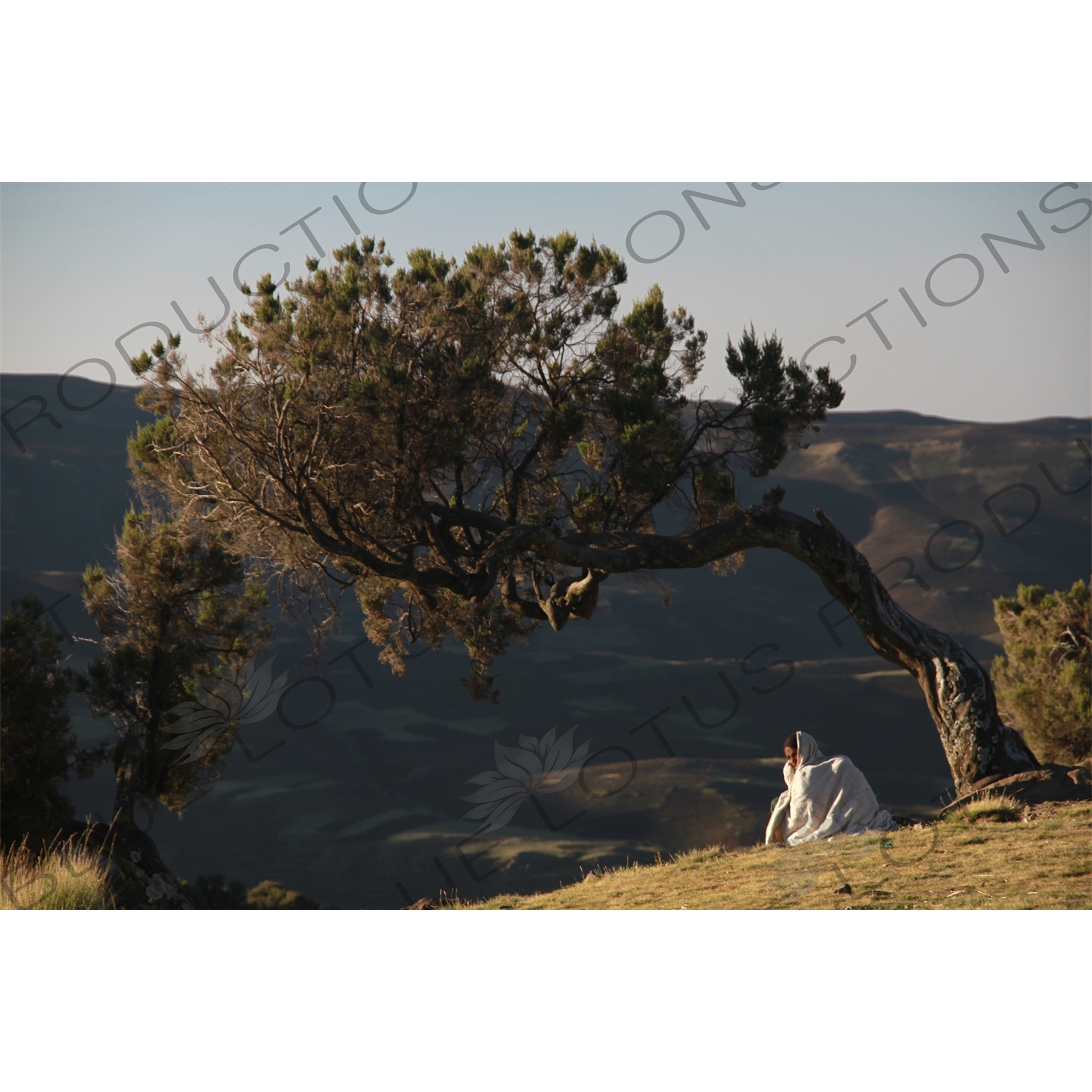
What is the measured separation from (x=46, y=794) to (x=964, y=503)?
224ft

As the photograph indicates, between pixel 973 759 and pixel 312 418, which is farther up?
pixel 312 418

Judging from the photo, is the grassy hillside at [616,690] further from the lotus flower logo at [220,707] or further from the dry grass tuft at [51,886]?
the dry grass tuft at [51,886]

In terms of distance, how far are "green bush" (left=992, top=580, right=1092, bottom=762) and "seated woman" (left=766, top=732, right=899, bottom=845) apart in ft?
25.6

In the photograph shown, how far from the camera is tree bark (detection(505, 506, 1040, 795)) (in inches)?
384

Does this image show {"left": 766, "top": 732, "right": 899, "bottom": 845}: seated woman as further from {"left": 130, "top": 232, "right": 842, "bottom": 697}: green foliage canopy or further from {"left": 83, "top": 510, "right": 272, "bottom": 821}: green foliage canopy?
{"left": 83, "top": 510, "right": 272, "bottom": 821}: green foliage canopy

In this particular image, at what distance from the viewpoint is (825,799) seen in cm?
877

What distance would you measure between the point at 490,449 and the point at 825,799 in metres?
5.12

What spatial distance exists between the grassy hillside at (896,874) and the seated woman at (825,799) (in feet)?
0.73

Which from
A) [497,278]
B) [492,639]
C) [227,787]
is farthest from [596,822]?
[497,278]

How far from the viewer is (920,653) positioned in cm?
1044

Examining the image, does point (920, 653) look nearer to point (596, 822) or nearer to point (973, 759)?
point (973, 759)

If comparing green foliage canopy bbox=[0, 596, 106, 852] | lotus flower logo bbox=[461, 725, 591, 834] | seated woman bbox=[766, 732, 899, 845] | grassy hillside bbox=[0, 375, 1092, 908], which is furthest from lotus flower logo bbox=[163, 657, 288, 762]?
grassy hillside bbox=[0, 375, 1092, 908]

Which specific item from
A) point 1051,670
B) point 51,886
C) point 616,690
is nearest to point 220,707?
point 51,886
